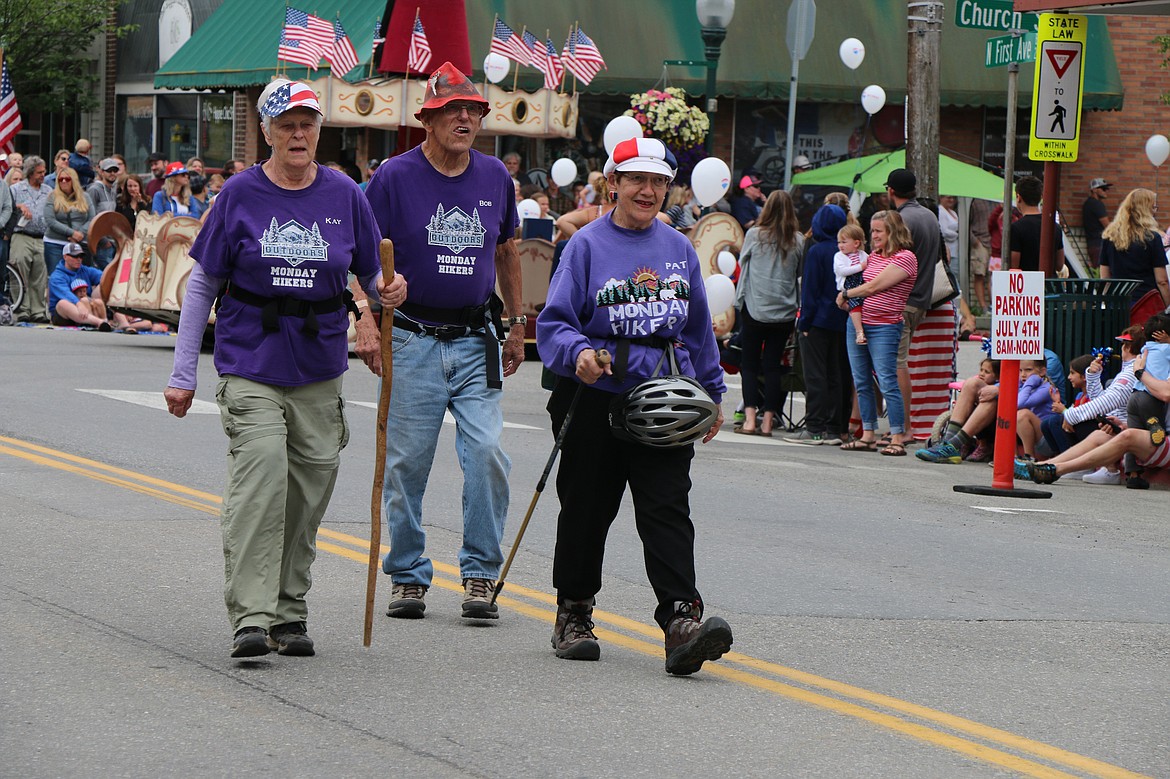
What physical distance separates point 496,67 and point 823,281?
10802 millimetres

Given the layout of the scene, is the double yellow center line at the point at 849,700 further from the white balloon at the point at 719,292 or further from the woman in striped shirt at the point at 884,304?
the white balloon at the point at 719,292

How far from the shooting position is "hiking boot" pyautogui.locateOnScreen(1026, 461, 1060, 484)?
13.1 meters

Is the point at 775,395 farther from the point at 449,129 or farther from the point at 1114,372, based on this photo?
the point at 449,129

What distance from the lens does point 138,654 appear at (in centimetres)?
659

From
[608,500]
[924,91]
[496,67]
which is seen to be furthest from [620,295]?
[496,67]

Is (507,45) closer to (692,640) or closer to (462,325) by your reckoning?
(462,325)

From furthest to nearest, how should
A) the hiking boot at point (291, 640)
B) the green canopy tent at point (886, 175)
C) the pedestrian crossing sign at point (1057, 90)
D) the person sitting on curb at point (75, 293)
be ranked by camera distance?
the green canopy tent at point (886, 175)
the person sitting on curb at point (75, 293)
the pedestrian crossing sign at point (1057, 90)
the hiking boot at point (291, 640)

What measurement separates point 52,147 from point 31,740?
116 ft

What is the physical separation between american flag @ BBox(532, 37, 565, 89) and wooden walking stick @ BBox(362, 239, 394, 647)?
17.8m

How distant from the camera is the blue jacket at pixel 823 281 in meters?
14.5

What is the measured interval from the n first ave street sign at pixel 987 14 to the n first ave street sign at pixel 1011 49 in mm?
128

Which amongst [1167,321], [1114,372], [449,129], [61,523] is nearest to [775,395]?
[1114,372]

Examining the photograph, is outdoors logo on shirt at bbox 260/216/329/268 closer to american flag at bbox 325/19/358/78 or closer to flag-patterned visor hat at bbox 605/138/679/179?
flag-patterned visor hat at bbox 605/138/679/179

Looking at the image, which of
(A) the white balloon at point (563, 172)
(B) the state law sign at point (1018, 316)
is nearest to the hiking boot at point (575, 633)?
(B) the state law sign at point (1018, 316)
